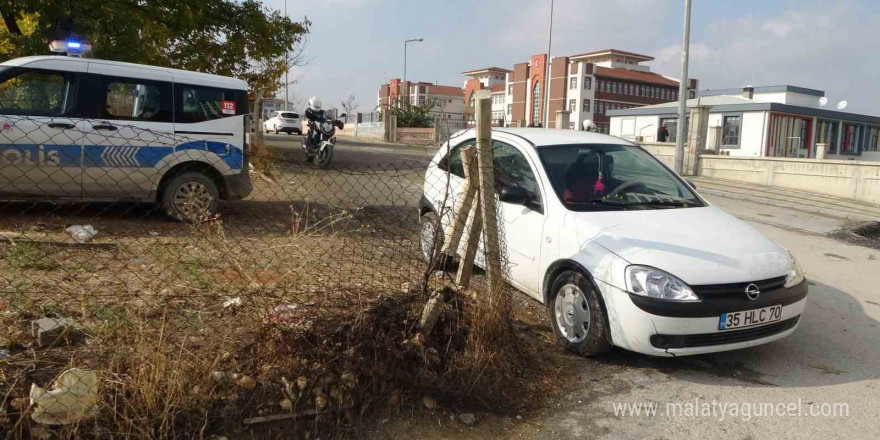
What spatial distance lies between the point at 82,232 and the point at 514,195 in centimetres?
463

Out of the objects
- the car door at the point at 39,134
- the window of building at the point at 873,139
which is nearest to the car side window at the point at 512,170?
the car door at the point at 39,134

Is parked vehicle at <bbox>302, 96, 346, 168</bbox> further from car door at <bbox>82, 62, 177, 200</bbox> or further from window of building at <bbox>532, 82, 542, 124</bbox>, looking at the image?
window of building at <bbox>532, 82, 542, 124</bbox>

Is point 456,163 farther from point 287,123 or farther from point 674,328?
point 287,123

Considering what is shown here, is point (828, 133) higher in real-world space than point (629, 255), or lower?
higher

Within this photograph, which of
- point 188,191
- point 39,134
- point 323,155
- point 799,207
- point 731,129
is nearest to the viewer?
point 39,134

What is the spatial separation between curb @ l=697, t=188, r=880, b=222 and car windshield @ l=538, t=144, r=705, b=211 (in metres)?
8.94

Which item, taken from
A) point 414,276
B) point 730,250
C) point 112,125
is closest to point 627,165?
point 730,250

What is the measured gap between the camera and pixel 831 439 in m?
3.42

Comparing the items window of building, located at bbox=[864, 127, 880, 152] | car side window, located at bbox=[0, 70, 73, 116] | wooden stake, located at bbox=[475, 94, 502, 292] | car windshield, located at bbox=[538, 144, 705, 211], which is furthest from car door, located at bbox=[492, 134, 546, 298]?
window of building, located at bbox=[864, 127, 880, 152]

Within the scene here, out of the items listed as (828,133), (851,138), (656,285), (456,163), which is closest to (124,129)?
(456,163)

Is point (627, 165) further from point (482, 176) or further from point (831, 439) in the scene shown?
point (831, 439)

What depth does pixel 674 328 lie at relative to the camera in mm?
3902

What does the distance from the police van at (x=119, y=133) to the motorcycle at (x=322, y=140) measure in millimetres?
6892

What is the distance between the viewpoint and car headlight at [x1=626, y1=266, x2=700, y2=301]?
3904 mm
